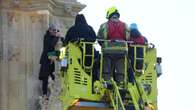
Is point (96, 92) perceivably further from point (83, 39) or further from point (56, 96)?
point (56, 96)

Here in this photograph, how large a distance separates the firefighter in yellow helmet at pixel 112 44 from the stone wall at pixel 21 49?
762cm

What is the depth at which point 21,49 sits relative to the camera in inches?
1075

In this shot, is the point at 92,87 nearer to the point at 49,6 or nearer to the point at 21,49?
the point at 21,49

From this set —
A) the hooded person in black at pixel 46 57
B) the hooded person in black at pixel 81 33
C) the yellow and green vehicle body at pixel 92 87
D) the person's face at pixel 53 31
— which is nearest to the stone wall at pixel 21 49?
the hooded person in black at pixel 46 57

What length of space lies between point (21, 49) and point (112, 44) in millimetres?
8359

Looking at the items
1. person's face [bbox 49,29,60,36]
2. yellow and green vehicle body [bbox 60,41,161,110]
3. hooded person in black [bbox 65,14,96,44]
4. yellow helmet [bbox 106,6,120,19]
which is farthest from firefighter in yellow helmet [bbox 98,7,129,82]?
person's face [bbox 49,29,60,36]

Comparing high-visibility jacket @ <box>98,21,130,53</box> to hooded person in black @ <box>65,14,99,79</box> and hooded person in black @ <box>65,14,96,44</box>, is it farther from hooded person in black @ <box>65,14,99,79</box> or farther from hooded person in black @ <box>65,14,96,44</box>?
hooded person in black @ <box>65,14,96,44</box>

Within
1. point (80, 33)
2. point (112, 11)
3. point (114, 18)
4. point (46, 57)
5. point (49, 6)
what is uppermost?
point (49, 6)

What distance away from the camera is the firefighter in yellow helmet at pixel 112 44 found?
19328 mm

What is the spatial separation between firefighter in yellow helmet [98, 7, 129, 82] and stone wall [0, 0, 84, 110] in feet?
25.0

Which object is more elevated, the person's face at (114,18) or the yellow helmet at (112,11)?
the yellow helmet at (112,11)

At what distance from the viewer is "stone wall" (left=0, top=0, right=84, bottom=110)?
2698 centimetres

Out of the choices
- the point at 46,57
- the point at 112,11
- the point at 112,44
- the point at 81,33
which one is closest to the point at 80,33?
→ the point at 81,33

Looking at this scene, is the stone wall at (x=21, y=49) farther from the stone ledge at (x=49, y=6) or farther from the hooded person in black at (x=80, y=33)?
the hooded person in black at (x=80, y=33)
